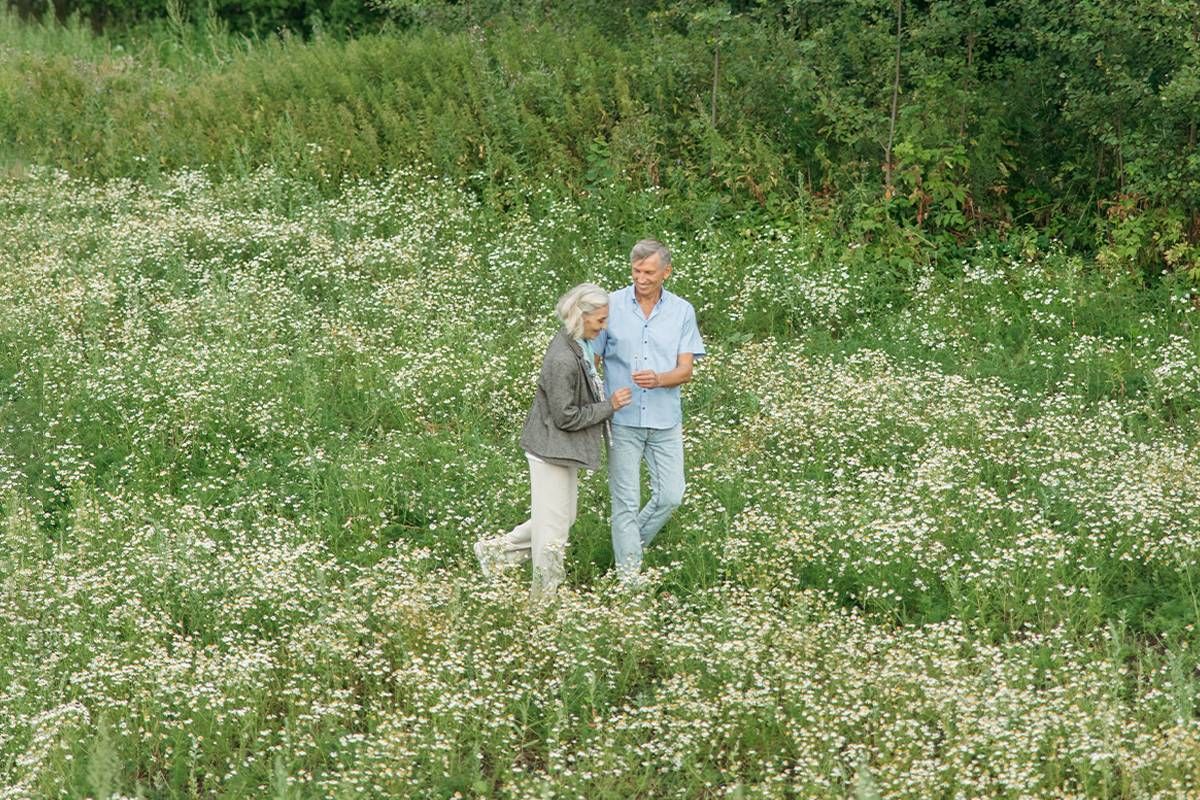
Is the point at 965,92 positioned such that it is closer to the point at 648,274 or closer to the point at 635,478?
the point at 648,274

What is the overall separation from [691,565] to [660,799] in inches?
81.6

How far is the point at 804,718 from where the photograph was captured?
6.98 meters

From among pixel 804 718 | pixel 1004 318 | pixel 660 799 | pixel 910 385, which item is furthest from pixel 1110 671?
pixel 1004 318

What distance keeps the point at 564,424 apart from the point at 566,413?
57mm

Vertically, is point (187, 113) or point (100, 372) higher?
point (187, 113)

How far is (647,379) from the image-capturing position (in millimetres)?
8039

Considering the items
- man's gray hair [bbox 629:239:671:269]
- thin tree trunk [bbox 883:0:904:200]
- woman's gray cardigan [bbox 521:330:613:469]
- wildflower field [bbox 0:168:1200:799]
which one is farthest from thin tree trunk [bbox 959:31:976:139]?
woman's gray cardigan [bbox 521:330:613:469]

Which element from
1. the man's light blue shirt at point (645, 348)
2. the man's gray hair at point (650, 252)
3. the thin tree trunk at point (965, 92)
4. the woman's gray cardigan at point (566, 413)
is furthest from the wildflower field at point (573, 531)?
the man's gray hair at point (650, 252)

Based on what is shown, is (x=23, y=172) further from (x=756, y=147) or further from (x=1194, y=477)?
(x=1194, y=477)

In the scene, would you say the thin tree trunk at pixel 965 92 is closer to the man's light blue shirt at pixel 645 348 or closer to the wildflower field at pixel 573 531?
the wildflower field at pixel 573 531

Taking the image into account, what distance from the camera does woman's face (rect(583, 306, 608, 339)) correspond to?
26.3 feet

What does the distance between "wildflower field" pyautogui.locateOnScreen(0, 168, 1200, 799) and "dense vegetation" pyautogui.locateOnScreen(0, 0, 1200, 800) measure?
0.04m

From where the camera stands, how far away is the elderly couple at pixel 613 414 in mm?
8039

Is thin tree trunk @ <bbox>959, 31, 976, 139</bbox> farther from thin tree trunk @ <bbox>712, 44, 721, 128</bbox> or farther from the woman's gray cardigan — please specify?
the woman's gray cardigan
